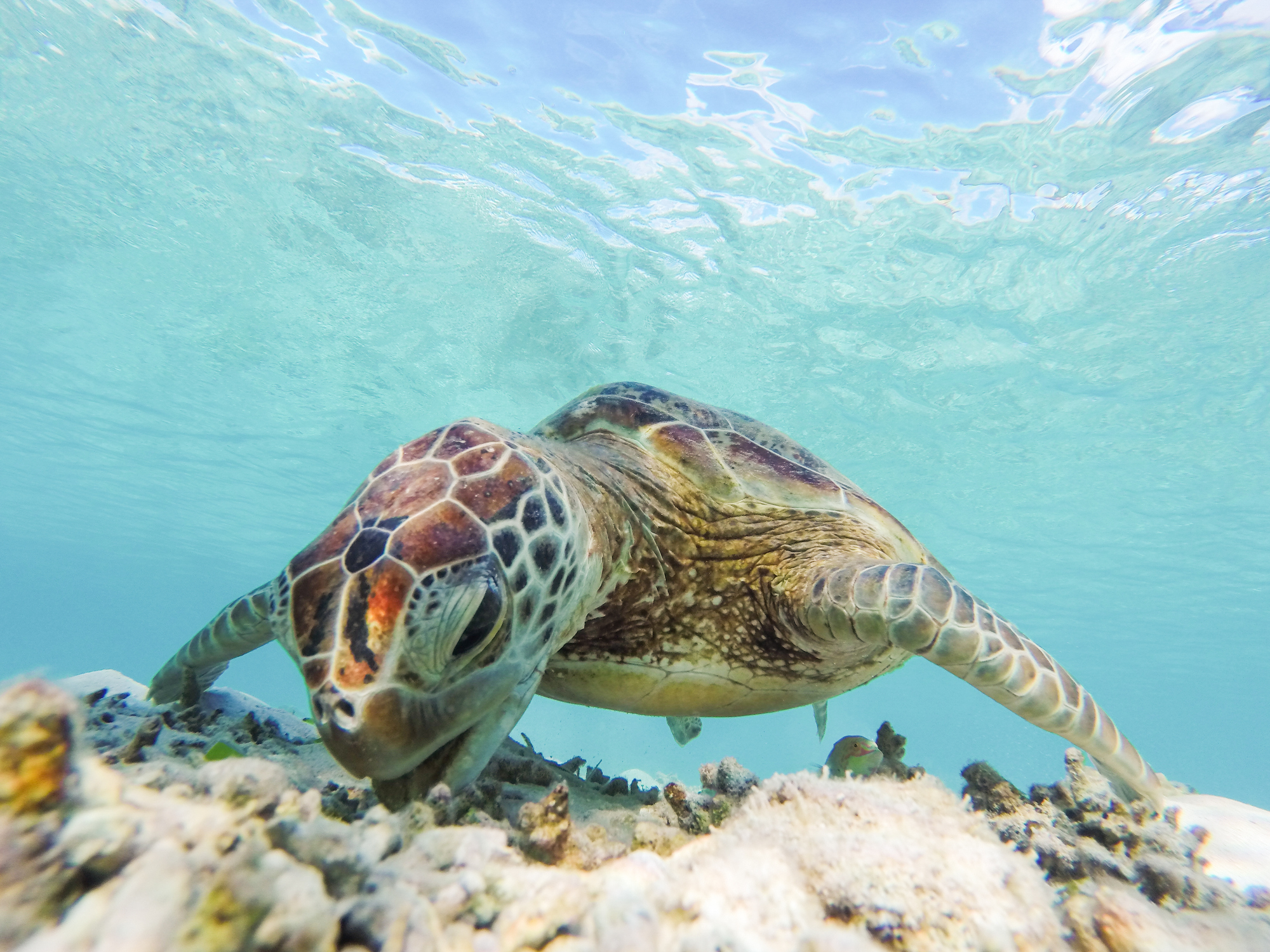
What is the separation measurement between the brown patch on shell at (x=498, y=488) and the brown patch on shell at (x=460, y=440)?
0.44 feet

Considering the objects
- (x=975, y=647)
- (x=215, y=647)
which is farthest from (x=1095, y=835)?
(x=215, y=647)

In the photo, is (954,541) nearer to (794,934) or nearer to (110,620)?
(794,934)


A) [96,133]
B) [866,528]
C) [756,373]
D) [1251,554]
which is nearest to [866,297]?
[756,373]

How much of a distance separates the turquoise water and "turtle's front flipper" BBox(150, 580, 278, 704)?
9.93 m

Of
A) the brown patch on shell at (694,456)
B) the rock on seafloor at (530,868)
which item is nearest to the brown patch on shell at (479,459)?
the rock on seafloor at (530,868)

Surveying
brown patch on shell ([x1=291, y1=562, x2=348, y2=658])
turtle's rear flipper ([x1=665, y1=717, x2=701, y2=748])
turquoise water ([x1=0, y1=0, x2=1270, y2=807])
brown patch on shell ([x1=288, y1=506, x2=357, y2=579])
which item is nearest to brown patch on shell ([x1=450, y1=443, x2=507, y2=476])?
brown patch on shell ([x1=288, y1=506, x2=357, y2=579])

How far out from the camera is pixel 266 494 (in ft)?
91.4

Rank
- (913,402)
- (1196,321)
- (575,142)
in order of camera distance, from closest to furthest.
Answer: (575,142) < (1196,321) < (913,402)

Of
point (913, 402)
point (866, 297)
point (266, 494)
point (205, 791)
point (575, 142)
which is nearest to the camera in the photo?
point (205, 791)

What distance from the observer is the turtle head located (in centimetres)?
133

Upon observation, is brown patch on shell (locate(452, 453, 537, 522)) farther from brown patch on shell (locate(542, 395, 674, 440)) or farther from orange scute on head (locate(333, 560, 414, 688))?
brown patch on shell (locate(542, 395, 674, 440))

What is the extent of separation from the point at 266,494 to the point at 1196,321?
3420cm

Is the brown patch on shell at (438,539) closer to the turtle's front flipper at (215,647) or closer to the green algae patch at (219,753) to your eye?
the green algae patch at (219,753)

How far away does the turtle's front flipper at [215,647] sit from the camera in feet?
8.86
